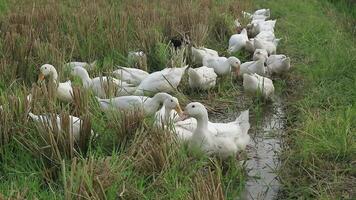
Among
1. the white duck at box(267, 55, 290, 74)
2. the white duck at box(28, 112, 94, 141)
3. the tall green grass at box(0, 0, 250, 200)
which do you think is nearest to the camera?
the tall green grass at box(0, 0, 250, 200)

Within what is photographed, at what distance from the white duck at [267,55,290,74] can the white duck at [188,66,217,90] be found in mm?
907

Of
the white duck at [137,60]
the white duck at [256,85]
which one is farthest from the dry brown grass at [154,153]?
the white duck at [137,60]

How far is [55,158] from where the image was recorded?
154 inches

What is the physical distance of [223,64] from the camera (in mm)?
6504

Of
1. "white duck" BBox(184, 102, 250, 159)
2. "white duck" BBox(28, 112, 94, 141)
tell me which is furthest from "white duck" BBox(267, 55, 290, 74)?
"white duck" BBox(28, 112, 94, 141)

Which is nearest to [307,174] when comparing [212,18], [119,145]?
[119,145]

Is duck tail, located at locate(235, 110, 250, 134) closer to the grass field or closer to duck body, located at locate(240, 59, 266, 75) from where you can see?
the grass field

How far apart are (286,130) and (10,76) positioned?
2831mm

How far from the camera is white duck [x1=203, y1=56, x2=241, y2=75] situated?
6422mm

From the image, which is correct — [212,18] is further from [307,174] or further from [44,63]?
[307,174]

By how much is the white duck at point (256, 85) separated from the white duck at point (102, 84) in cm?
124

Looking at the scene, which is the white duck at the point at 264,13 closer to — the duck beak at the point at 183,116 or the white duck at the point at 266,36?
the white duck at the point at 266,36

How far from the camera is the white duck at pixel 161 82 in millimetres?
5582

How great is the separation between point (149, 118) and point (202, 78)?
135 centimetres
